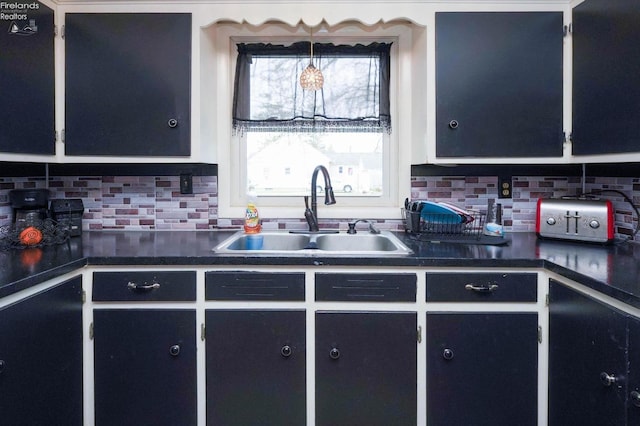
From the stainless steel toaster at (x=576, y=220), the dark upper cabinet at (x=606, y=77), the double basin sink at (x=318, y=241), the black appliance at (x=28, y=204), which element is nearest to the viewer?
the dark upper cabinet at (x=606, y=77)

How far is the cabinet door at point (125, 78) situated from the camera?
1.93m

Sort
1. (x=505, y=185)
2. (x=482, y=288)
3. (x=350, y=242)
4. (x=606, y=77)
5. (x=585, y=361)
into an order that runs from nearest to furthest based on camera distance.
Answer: (x=585, y=361) < (x=482, y=288) < (x=606, y=77) < (x=350, y=242) < (x=505, y=185)

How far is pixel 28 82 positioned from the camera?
5.77 feet

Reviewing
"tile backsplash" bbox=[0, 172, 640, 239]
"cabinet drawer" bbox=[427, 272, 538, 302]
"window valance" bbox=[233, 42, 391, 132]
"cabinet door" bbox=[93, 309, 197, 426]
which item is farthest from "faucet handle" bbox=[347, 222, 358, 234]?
"cabinet door" bbox=[93, 309, 197, 426]

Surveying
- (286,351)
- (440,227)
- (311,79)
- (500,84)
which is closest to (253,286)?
(286,351)

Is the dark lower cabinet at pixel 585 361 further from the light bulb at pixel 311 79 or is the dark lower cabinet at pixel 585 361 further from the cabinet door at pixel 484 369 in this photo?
the light bulb at pixel 311 79

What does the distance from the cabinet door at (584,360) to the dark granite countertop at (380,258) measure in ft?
0.25

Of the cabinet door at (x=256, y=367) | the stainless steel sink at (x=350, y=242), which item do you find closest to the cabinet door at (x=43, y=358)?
the cabinet door at (x=256, y=367)

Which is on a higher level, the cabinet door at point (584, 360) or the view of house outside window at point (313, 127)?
the view of house outside window at point (313, 127)

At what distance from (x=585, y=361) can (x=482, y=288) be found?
0.37 meters

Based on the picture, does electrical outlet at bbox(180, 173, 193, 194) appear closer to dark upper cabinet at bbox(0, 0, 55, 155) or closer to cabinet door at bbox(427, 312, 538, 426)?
dark upper cabinet at bbox(0, 0, 55, 155)

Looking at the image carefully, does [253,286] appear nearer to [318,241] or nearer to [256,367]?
[256,367]

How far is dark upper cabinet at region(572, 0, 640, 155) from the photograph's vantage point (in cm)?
153

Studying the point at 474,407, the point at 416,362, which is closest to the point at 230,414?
the point at 416,362
